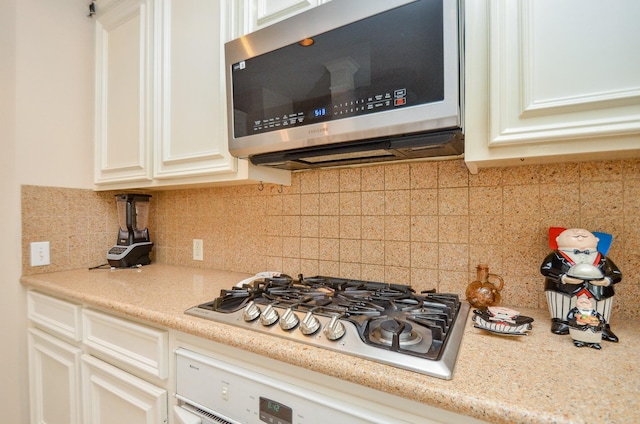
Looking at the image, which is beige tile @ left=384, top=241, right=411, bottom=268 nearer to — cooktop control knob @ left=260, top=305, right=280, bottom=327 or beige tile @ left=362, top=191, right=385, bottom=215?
beige tile @ left=362, top=191, right=385, bottom=215

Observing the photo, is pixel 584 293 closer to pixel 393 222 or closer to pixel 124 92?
pixel 393 222

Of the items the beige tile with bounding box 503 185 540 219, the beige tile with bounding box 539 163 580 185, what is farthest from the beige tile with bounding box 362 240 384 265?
the beige tile with bounding box 539 163 580 185

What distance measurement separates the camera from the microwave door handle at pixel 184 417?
83 centimetres

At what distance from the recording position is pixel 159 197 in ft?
6.05

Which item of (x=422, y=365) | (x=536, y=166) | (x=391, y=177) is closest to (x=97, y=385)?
(x=422, y=365)

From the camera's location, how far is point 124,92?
154 centimetres

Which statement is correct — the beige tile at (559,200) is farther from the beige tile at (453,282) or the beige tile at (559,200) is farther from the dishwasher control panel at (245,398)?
the dishwasher control panel at (245,398)

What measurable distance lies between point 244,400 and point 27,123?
5.36 feet

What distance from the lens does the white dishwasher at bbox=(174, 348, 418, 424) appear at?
647 mm

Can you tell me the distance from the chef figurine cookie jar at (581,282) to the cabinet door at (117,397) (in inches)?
43.1

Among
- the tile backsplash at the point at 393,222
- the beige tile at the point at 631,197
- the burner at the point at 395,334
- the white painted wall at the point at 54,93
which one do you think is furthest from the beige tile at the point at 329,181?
the white painted wall at the point at 54,93

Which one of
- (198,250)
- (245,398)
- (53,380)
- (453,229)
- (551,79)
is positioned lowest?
(53,380)

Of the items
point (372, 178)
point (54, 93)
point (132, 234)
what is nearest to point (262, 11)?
point (372, 178)

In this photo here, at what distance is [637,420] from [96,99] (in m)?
2.22
